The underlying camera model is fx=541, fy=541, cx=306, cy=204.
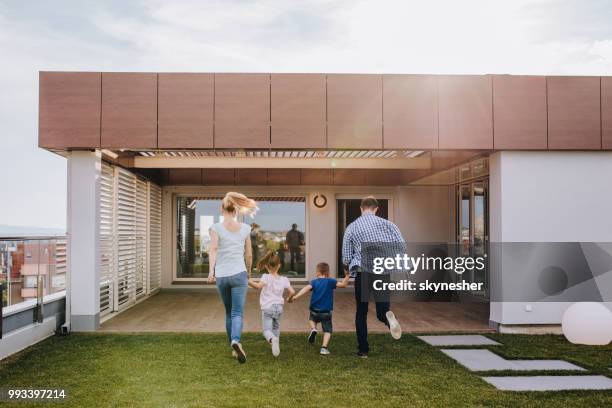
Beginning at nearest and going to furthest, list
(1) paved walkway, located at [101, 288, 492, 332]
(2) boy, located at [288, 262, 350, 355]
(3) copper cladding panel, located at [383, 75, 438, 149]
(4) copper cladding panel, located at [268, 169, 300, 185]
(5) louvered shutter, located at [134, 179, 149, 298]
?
1. (2) boy, located at [288, 262, 350, 355]
2. (3) copper cladding panel, located at [383, 75, 438, 149]
3. (1) paved walkway, located at [101, 288, 492, 332]
4. (5) louvered shutter, located at [134, 179, 149, 298]
5. (4) copper cladding panel, located at [268, 169, 300, 185]

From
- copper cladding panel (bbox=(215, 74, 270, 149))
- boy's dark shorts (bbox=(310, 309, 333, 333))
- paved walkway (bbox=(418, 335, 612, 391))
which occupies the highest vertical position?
copper cladding panel (bbox=(215, 74, 270, 149))

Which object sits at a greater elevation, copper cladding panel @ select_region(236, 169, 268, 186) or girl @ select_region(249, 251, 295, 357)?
copper cladding panel @ select_region(236, 169, 268, 186)

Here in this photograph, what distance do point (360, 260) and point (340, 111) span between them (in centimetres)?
240

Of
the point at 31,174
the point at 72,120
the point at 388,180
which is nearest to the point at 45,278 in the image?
the point at 72,120

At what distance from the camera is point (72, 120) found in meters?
6.93

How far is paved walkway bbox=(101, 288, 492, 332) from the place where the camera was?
24.2 ft

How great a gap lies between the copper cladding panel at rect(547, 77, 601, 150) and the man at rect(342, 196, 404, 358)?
3.08 meters

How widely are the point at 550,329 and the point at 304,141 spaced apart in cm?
413

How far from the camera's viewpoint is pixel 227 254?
5250mm

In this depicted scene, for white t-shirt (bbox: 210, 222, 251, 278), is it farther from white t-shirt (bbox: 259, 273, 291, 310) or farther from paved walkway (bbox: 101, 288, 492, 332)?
paved walkway (bbox: 101, 288, 492, 332)

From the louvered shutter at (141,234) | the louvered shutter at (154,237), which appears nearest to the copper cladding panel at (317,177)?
the louvered shutter at (154,237)

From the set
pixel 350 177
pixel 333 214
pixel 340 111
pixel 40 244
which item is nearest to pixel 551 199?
pixel 340 111

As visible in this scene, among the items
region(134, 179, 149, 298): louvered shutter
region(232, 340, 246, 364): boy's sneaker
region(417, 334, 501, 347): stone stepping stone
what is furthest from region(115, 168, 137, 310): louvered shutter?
region(417, 334, 501, 347): stone stepping stone

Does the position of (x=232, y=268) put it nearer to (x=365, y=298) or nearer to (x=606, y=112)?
(x=365, y=298)
